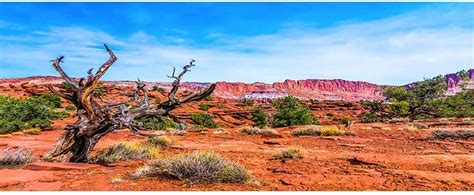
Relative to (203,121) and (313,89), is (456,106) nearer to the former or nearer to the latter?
(203,121)

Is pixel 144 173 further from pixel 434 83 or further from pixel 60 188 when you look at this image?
pixel 434 83

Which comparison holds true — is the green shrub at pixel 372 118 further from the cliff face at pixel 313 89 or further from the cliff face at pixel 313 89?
the cliff face at pixel 313 89

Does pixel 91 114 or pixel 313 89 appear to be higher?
pixel 91 114

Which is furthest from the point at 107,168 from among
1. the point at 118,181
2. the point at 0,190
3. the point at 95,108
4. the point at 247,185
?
the point at 247,185

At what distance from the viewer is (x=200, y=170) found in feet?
18.1

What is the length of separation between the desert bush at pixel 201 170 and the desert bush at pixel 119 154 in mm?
2331

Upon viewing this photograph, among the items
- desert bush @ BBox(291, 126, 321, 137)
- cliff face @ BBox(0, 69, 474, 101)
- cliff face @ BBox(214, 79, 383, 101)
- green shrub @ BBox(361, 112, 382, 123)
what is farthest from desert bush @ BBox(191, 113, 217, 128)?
cliff face @ BBox(214, 79, 383, 101)

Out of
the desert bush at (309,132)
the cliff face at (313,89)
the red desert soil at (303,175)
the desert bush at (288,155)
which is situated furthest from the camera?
the cliff face at (313,89)

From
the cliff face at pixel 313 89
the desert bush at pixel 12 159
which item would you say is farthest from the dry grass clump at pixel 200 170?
the cliff face at pixel 313 89

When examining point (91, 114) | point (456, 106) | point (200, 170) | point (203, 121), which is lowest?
point (203, 121)

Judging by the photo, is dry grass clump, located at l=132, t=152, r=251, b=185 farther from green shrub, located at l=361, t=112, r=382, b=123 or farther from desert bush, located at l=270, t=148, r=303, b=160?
green shrub, located at l=361, t=112, r=382, b=123

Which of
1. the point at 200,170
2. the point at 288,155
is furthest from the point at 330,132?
the point at 200,170

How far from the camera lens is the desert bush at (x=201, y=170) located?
215 inches

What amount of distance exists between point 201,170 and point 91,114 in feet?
10.00
